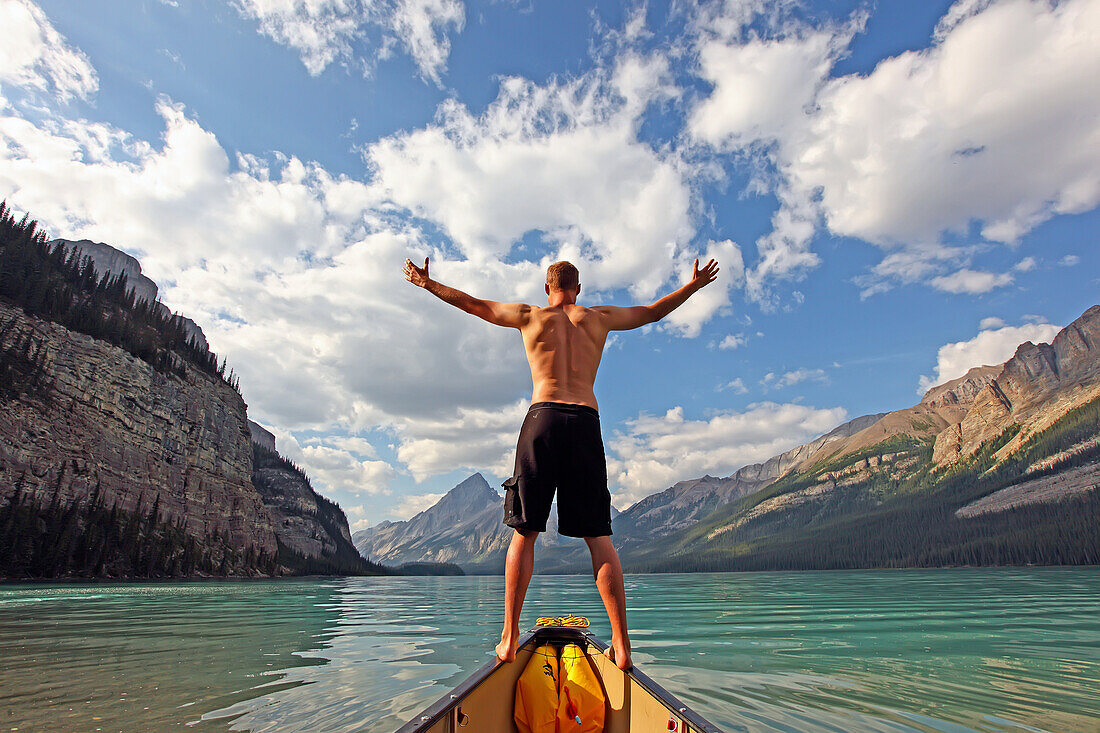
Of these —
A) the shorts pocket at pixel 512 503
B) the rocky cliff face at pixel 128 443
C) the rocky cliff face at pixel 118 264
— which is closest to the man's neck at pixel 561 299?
the shorts pocket at pixel 512 503

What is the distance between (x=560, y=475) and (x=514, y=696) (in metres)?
2.01

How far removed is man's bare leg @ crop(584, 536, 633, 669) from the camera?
13.8 feet

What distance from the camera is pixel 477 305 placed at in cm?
504

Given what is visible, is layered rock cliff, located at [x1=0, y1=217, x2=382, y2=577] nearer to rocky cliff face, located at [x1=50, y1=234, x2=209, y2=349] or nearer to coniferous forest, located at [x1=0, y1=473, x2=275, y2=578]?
coniferous forest, located at [x1=0, y1=473, x2=275, y2=578]

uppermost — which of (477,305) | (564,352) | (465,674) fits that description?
(477,305)

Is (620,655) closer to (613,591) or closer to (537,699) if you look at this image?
(613,591)

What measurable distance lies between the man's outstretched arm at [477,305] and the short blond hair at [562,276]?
0.48 metres

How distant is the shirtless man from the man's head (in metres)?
0.36

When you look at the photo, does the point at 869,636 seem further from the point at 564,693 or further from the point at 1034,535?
the point at 1034,535

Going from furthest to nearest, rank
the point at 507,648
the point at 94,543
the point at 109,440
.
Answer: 1. the point at 109,440
2. the point at 94,543
3. the point at 507,648

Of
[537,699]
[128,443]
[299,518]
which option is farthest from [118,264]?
[537,699]

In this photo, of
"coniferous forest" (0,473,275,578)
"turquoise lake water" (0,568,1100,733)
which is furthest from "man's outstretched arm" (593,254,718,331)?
"coniferous forest" (0,473,275,578)

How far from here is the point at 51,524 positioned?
209 feet

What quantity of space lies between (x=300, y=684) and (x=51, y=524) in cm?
8245
